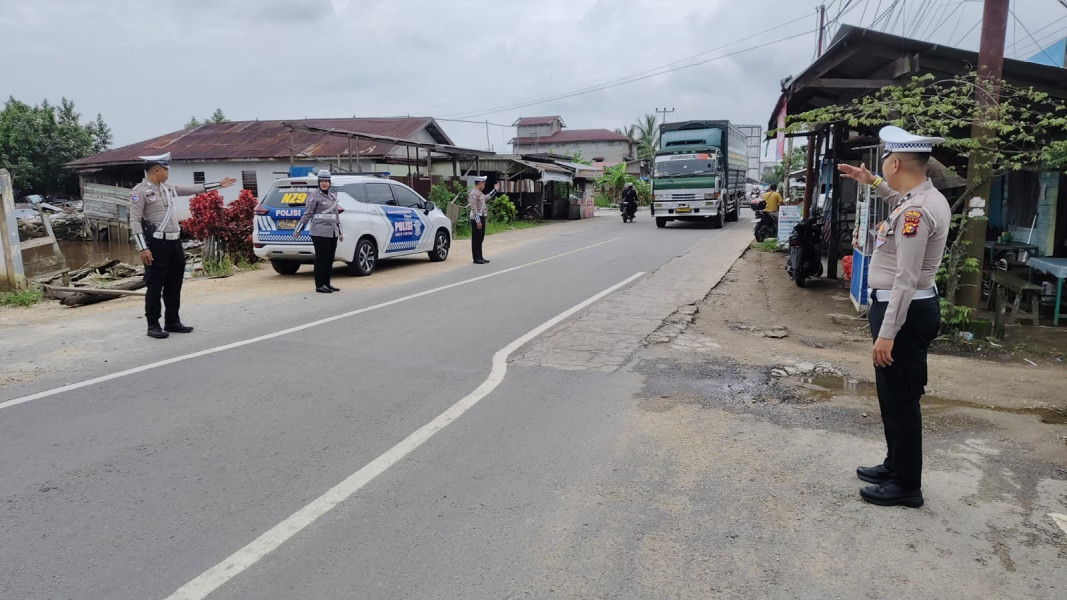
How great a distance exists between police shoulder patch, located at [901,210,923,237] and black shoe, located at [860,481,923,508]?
1.36m

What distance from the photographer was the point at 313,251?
12.1 m

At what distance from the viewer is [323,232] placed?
10922 mm

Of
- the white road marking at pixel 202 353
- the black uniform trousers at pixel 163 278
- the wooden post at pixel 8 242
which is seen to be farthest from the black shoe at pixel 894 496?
the wooden post at pixel 8 242

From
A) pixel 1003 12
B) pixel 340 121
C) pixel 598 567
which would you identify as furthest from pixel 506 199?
pixel 598 567

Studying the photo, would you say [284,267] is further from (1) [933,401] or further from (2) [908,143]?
(2) [908,143]

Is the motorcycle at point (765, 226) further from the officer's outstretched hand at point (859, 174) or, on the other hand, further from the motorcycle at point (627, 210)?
the officer's outstretched hand at point (859, 174)

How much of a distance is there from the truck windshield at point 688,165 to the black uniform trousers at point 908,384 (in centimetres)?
2327

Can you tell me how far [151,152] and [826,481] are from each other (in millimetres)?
36702

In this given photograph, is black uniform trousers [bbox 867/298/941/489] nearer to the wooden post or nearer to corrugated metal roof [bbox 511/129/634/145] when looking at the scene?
the wooden post

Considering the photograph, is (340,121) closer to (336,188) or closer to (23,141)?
(23,141)

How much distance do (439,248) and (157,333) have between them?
26.9 ft

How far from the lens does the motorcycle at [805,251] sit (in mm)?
11805

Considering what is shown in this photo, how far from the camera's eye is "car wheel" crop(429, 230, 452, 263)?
15.3m

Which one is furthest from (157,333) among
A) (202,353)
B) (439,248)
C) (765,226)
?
(765,226)
